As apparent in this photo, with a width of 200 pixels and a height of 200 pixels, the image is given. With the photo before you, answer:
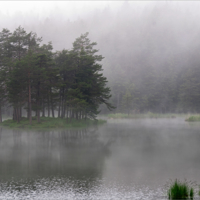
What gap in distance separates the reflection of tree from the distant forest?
2486 inches

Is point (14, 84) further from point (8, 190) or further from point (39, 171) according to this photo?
point (8, 190)

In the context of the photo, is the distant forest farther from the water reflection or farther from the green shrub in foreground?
the green shrub in foreground

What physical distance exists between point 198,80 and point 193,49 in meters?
36.9

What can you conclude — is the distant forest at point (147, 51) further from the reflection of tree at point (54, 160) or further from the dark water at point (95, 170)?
the dark water at point (95, 170)

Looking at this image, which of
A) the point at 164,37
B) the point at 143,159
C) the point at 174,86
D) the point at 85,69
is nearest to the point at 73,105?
the point at 85,69

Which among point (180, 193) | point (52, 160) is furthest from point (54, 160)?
point (180, 193)

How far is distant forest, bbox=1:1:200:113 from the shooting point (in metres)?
105

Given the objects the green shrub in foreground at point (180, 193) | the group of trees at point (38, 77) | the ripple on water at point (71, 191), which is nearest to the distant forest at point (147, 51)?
the group of trees at point (38, 77)

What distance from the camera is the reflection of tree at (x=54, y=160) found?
47.1ft

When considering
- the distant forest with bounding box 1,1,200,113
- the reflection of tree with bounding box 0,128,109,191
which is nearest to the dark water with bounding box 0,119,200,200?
the reflection of tree with bounding box 0,128,109,191

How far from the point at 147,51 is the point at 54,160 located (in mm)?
139961

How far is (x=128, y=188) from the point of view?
38.0 feet

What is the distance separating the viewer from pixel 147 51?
151 m

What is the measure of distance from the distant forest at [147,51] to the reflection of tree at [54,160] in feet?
207
